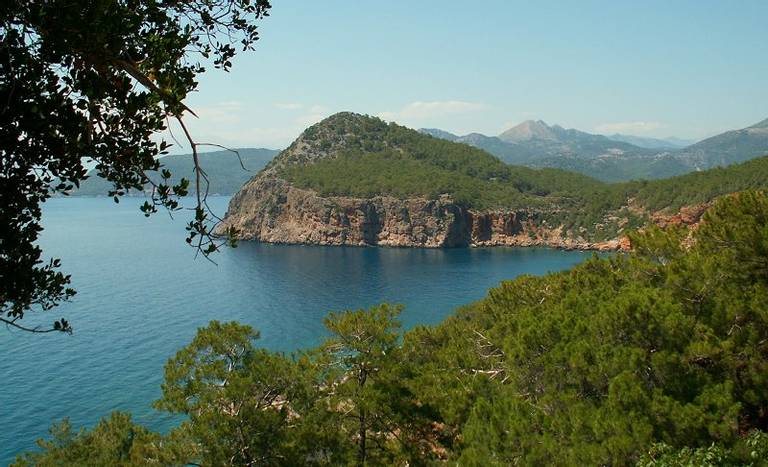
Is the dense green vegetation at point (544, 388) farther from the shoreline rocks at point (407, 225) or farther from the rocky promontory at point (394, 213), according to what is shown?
the shoreline rocks at point (407, 225)

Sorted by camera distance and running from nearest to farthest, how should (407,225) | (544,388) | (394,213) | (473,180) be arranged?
(544,388) < (407,225) < (394,213) < (473,180)

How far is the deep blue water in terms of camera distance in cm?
2930

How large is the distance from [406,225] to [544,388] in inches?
3014

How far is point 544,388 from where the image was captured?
11.8 metres

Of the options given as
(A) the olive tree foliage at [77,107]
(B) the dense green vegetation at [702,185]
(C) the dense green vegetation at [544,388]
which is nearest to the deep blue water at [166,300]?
(B) the dense green vegetation at [702,185]

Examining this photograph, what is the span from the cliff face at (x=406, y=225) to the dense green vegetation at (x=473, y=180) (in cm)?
211

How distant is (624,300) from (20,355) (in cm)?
3785

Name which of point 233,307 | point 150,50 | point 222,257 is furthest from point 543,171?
point 150,50

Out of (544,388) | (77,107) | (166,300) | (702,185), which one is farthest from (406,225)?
(77,107)

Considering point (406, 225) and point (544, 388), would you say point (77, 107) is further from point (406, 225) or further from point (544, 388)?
point (406, 225)

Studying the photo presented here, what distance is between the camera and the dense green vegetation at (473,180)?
7775 centimetres

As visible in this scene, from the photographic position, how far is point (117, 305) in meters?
47.8

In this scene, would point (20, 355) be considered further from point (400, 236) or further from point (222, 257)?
point (400, 236)

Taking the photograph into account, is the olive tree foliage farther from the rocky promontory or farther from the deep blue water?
the rocky promontory
